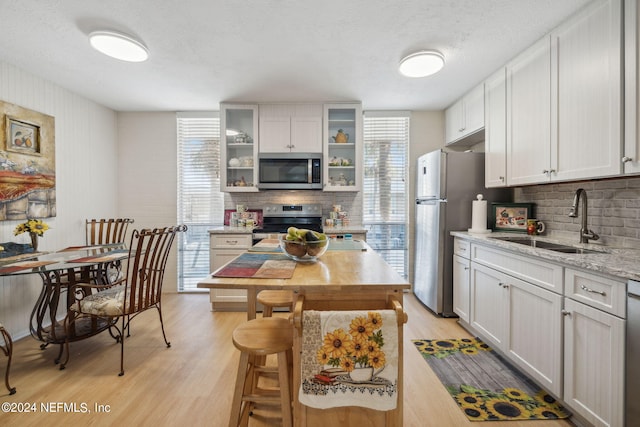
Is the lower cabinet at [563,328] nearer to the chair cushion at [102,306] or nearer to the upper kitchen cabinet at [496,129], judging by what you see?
the upper kitchen cabinet at [496,129]

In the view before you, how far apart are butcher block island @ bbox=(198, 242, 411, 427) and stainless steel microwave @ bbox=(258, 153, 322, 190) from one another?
2284 mm

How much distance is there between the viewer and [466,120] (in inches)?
124

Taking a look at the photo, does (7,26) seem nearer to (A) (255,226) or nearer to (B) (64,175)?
(B) (64,175)

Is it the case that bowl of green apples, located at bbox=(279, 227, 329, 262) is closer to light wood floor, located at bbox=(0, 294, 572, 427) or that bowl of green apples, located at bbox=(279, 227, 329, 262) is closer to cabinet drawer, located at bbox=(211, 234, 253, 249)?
light wood floor, located at bbox=(0, 294, 572, 427)

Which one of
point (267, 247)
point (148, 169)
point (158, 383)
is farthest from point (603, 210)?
point (148, 169)

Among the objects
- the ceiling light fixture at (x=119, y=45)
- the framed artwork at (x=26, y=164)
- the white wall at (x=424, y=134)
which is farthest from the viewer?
the white wall at (x=424, y=134)

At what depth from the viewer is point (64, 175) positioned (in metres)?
3.02

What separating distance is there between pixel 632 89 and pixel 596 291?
1076 millimetres

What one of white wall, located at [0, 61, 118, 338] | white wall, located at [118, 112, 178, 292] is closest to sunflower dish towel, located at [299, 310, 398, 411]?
white wall, located at [0, 61, 118, 338]

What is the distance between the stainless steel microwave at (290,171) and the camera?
11.2 ft

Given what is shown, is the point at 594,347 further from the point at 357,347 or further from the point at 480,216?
the point at 480,216

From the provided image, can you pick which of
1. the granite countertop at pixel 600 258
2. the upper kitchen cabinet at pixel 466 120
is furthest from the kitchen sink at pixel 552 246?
the upper kitchen cabinet at pixel 466 120

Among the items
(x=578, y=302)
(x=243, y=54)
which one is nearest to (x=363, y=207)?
(x=243, y=54)

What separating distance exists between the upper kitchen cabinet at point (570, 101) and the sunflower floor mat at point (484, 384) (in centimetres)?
141
